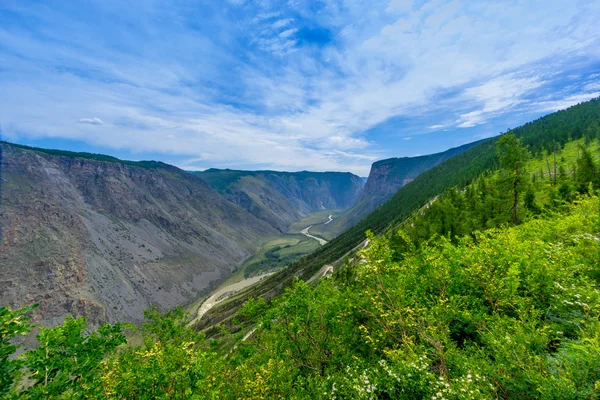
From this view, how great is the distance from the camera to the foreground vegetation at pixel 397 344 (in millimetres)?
7109

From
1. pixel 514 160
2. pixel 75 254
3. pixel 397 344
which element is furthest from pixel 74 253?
pixel 514 160

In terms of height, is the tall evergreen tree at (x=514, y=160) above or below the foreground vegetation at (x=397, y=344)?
above

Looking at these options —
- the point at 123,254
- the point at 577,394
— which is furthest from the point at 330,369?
the point at 123,254

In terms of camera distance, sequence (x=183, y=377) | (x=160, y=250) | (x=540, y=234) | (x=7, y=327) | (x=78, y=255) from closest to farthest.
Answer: (x=7, y=327), (x=183, y=377), (x=540, y=234), (x=78, y=255), (x=160, y=250)

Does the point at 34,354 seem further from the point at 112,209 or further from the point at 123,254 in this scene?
the point at 112,209

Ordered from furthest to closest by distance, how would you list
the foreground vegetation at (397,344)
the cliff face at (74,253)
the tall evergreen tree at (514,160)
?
1. the cliff face at (74,253)
2. the tall evergreen tree at (514,160)
3. the foreground vegetation at (397,344)

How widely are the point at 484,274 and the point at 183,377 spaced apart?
43.3 feet

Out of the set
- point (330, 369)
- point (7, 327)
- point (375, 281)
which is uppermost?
point (7, 327)

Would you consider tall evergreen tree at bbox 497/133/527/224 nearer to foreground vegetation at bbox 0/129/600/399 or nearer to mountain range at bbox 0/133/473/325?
foreground vegetation at bbox 0/129/600/399

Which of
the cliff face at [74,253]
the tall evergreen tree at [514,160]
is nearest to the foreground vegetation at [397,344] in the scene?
the tall evergreen tree at [514,160]

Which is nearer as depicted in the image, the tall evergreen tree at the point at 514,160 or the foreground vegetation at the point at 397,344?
the foreground vegetation at the point at 397,344

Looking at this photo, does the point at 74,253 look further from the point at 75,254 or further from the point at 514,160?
the point at 514,160

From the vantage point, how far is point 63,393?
677cm

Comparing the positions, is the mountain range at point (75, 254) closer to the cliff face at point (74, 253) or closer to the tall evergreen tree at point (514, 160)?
the cliff face at point (74, 253)
